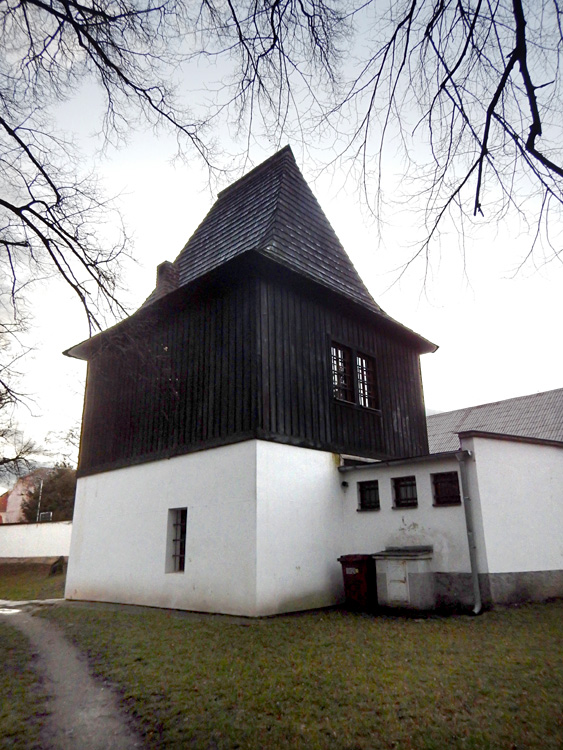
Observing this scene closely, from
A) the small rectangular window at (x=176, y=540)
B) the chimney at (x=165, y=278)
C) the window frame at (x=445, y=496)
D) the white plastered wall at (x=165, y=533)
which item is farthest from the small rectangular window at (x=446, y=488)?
the chimney at (x=165, y=278)

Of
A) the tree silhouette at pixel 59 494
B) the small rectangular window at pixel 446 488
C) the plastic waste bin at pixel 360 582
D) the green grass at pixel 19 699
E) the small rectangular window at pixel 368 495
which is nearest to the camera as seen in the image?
the green grass at pixel 19 699

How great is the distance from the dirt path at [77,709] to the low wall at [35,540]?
809 inches

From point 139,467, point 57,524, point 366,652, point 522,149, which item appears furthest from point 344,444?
point 57,524

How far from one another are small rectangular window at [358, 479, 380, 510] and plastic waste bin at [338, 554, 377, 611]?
1.36 m

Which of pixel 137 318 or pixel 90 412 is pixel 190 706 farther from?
pixel 90 412

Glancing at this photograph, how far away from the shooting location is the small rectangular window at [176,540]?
10.6m

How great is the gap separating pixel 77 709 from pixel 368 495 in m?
7.35

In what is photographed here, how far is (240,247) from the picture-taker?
11781mm

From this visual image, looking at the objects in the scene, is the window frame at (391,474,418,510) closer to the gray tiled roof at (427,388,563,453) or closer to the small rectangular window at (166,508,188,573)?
the small rectangular window at (166,508,188,573)

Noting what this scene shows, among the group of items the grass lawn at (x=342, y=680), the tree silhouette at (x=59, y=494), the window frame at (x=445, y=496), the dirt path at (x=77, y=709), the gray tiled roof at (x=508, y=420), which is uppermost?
the gray tiled roof at (x=508, y=420)

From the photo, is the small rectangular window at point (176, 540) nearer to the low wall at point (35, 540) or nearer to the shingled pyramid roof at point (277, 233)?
the shingled pyramid roof at point (277, 233)

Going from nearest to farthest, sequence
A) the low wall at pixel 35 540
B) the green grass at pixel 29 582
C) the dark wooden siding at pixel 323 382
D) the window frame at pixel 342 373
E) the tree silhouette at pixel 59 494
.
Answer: the dark wooden siding at pixel 323 382 < the window frame at pixel 342 373 < the green grass at pixel 29 582 < the low wall at pixel 35 540 < the tree silhouette at pixel 59 494

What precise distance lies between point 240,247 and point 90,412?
6.75 meters

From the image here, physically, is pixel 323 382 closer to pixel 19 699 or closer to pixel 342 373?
pixel 342 373
